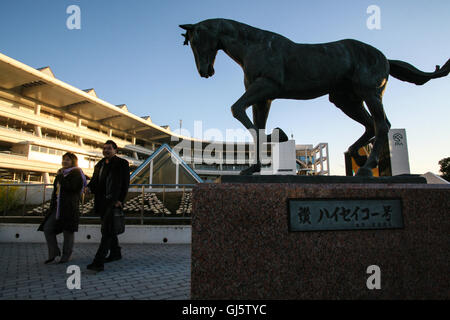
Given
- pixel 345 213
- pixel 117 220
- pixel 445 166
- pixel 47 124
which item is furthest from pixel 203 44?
pixel 445 166

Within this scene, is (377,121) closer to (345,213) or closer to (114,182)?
(345,213)

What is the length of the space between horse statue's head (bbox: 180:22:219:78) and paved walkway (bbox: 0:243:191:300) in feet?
8.12

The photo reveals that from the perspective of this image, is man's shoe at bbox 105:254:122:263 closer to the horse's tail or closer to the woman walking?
the woman walking

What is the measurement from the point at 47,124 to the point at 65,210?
35736mm

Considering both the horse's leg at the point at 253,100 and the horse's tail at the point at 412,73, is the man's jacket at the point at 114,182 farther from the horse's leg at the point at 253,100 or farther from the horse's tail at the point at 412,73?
the horse's tail at the point at 412,73

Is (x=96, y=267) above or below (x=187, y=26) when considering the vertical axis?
below

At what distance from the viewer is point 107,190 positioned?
3916 mm

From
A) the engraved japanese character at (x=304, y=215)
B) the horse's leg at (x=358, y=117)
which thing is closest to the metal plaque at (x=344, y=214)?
the engraved japanese character at (x=304, y=215)

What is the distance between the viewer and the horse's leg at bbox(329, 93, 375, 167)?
311 cm

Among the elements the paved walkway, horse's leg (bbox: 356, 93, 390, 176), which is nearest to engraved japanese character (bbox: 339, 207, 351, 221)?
horse's leg (bbox: 356, 93, 390, 176)

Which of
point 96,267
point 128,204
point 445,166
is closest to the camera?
point 96,267

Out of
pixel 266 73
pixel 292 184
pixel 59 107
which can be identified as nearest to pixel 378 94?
pixel 266 73

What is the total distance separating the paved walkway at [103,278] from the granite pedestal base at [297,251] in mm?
1045

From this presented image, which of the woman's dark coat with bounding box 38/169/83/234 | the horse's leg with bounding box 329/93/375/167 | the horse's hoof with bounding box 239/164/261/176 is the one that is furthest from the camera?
the woman's dark coat with bounding box 38/169/83/234
